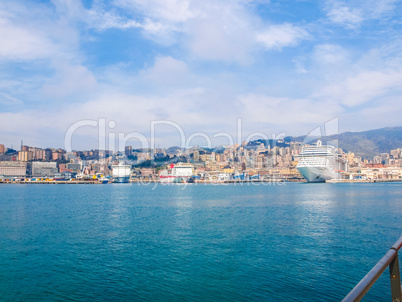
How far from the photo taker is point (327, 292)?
19.2ft

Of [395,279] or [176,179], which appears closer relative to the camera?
[395,279]

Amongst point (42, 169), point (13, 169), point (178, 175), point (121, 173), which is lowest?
point (178, 175)

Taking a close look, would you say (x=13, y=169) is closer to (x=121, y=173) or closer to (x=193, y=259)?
(x=121, y=173)

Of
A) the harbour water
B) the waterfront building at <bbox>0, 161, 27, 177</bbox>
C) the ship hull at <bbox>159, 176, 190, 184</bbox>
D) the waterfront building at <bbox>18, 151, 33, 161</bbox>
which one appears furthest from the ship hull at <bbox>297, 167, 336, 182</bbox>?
the waterfront building at <bbox>18, 151, 33, 161</bbox>

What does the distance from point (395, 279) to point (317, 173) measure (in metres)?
53.2

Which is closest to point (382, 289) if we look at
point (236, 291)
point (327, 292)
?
point (327, 292)

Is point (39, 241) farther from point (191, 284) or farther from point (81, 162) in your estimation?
point (81, 162)

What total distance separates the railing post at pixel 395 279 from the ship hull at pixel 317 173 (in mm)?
50997

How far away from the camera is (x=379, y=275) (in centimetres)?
129

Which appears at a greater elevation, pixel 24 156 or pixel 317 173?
pixel 24 156

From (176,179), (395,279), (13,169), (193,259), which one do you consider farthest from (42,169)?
(395,279)

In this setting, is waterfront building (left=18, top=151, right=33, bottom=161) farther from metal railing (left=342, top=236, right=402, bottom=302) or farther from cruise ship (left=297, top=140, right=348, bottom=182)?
metal railing (left=342, top=236, right=402, bottom=302)

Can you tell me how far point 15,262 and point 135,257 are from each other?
2.97 meters

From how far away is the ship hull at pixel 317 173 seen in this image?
50.3 meters
